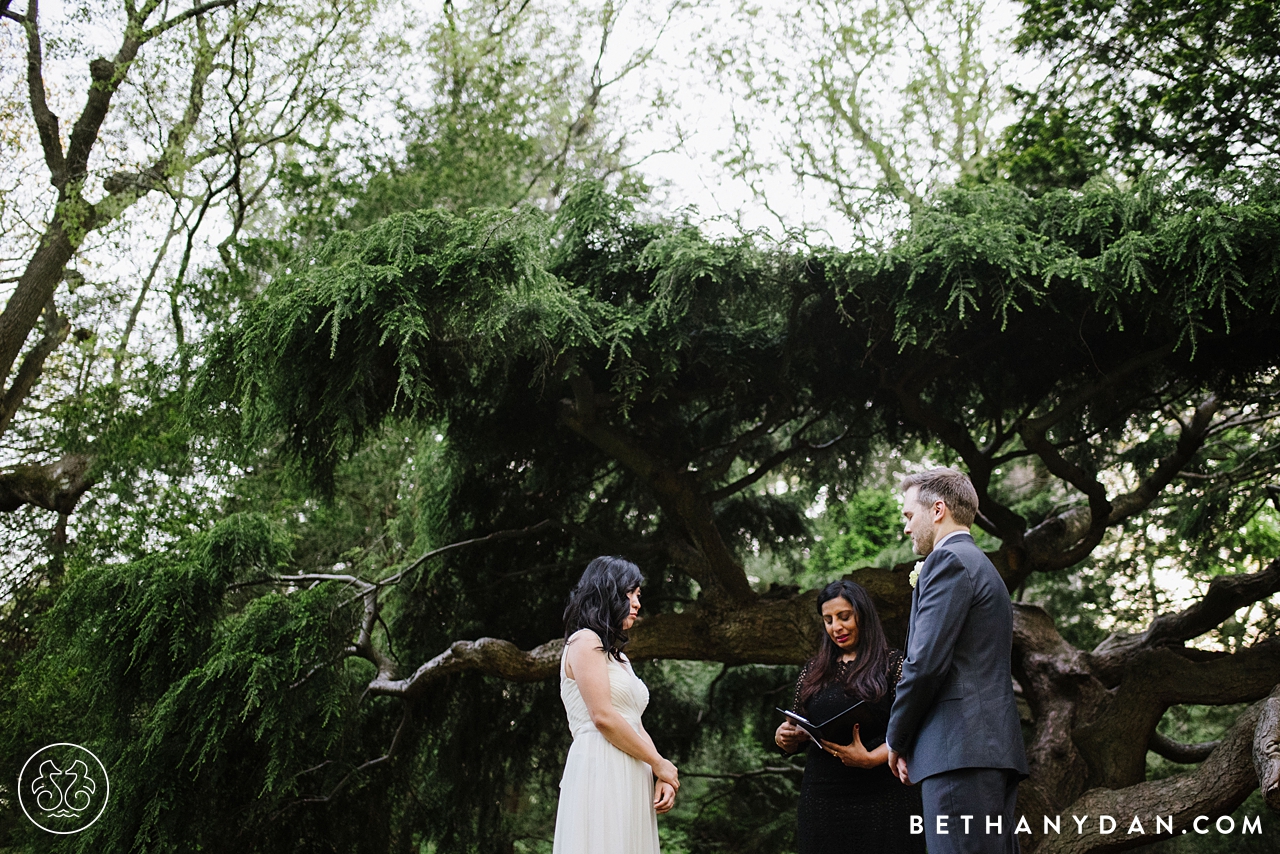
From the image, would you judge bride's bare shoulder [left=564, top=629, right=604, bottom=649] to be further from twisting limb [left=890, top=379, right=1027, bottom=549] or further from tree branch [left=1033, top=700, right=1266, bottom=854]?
twisting limb [left=890, top=379, right=1027, bottom=549]

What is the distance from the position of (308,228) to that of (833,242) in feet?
17.5

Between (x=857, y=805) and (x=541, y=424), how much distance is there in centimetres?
431

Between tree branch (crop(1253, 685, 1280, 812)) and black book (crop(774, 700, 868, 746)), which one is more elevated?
black book (crop(774, 700, 868, 746))

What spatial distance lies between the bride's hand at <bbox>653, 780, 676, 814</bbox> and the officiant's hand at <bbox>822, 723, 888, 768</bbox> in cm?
59

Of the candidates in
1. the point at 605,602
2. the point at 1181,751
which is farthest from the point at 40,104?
the point at 1181,751

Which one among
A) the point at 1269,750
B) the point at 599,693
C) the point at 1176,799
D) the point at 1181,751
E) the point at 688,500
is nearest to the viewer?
the point at 599,693

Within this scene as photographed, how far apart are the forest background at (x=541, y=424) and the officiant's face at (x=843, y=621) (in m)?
1.79

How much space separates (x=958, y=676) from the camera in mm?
2660

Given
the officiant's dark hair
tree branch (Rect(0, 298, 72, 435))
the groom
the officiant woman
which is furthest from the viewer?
tree branch (Rect(0, 298, 72, 435))

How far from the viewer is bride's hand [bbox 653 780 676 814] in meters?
3.38

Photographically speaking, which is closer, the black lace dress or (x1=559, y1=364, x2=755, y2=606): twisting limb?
the black lace dress

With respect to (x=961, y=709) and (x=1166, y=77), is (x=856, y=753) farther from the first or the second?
(x=1166, y=77)

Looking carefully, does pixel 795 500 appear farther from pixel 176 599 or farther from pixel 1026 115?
pixel 176 599

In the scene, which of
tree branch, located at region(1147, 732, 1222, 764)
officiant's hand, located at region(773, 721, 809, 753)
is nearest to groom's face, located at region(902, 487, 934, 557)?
officiant's hand, located at region(773, 721, 809, 753)
